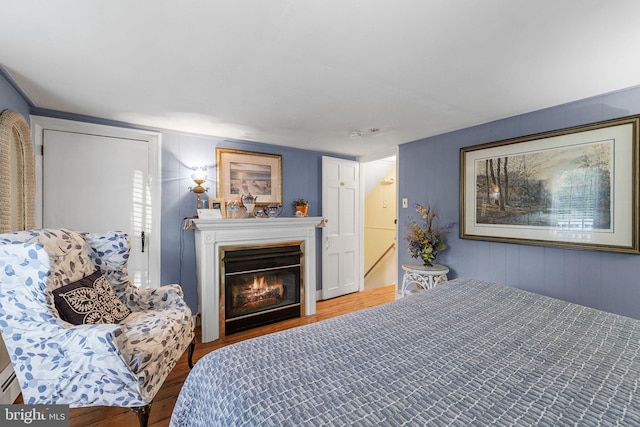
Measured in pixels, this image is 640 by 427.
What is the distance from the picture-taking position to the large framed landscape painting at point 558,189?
1.92m

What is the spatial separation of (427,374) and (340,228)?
311 centimetres

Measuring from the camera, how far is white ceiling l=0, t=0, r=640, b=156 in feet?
3.78

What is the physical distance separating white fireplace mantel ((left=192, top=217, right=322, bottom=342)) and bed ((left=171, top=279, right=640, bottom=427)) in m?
1.74

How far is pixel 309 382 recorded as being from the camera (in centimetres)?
86

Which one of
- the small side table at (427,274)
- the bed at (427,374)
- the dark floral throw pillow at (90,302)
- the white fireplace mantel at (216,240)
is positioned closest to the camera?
the bed at (427,374)

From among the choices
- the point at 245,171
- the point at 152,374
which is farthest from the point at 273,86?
the point at 152,374

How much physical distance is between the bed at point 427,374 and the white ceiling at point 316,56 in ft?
4.73

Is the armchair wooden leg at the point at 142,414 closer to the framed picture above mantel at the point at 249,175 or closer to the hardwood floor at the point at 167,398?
the hardwood floor at the point at 167,398

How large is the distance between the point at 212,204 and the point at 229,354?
7.21 feet

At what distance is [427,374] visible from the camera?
91 centimetres

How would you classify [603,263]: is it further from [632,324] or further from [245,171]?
[245,171]

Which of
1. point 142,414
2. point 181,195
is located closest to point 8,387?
point 142,414

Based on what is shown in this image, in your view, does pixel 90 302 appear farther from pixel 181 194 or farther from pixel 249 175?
pixel 249 175

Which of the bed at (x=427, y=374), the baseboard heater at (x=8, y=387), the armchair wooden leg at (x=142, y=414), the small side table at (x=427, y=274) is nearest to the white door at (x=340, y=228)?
the small side table at (x=427, y=274)
